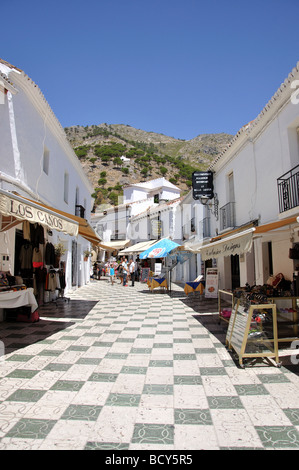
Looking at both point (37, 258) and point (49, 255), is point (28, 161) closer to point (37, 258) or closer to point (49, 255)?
point (37, 258)

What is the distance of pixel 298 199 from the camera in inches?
299

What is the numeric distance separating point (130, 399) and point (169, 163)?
70.5 metres

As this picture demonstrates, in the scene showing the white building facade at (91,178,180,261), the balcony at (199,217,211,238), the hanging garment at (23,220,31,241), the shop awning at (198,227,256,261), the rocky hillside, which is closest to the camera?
the shop awning at (198,227,256,261)

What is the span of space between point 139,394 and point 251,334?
2166mm

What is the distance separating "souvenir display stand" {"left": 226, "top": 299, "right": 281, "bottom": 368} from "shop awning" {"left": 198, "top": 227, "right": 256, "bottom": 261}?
0.96m

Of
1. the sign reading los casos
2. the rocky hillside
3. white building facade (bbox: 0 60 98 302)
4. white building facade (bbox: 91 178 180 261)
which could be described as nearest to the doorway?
the sign reading los casos

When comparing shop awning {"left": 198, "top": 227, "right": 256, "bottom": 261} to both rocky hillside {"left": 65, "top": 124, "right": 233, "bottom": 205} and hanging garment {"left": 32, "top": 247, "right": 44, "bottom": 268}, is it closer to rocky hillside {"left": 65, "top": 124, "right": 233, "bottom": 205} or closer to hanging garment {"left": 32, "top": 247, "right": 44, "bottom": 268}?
hanging garment {"left": 32, "top": 247, "right": 44, "bottom": 268}

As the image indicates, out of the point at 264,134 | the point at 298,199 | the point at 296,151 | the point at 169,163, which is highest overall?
the point at 169,163

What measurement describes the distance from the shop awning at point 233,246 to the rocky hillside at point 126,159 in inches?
1811

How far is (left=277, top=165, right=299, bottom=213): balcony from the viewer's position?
7.68 meters

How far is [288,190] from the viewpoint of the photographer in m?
7.93

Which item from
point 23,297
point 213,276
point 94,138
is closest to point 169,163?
point 94,138

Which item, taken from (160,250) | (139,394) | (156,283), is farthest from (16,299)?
(156,283)
